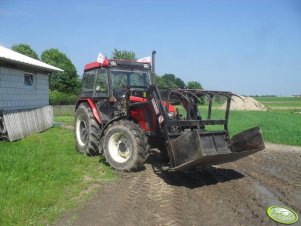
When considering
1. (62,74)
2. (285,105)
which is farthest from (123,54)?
(285,105)

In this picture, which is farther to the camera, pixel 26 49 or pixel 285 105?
pixel 285 105

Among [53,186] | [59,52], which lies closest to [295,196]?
[53,186]

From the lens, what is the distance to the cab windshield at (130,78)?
28.5ft

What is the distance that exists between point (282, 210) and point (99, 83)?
5.40 m

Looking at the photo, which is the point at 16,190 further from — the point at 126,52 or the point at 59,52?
the point at 59,52

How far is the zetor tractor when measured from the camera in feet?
21.5

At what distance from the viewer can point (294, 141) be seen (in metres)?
13.2

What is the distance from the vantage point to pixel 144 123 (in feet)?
25.5

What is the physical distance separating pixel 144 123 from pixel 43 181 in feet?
7.92

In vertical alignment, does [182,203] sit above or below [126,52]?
below

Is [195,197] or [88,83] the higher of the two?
[88,83]

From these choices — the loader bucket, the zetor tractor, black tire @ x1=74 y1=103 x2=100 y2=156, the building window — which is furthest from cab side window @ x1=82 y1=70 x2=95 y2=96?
the building window

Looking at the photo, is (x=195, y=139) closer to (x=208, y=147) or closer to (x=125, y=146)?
(x=208, y=147)

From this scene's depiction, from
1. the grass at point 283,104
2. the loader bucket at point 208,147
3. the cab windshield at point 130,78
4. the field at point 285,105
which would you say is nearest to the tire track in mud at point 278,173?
the loader bucket at point 208,147
